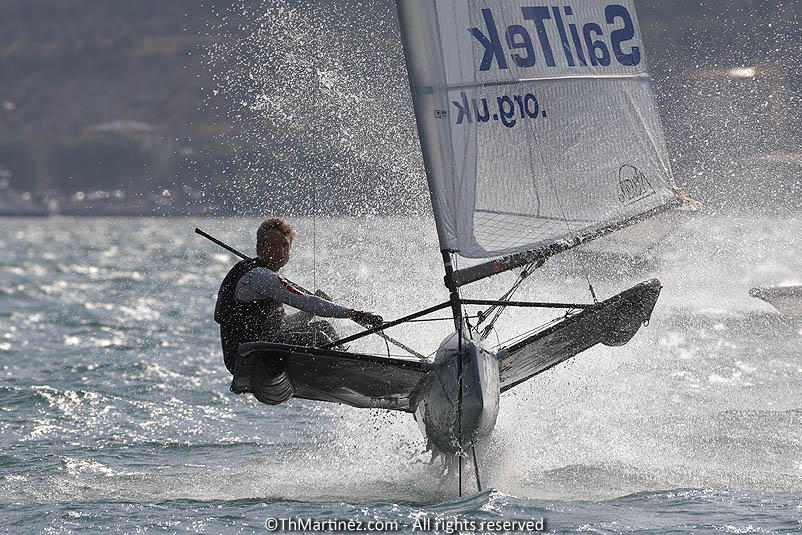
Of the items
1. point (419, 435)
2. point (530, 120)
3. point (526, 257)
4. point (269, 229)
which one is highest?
point (530, 120)

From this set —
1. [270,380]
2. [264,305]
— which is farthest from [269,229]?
[270,380]

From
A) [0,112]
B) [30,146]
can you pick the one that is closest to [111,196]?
[30,146]

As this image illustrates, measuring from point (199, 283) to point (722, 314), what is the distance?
15.8m

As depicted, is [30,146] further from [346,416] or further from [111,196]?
[346,416]

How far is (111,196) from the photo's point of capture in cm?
9262

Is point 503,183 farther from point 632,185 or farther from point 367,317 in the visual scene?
point 367,317

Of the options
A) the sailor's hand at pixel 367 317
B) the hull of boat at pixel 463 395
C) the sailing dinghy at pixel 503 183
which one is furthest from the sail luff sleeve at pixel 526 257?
the sailor's hand at pixel 367 317

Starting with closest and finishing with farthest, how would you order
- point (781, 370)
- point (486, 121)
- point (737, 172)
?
point (486, 121)
point (781, 370)
point (737, 172)

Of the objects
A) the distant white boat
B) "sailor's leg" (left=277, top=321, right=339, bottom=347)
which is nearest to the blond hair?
"sailor's leg" (left=277, top=321, right=339, bottom=347)

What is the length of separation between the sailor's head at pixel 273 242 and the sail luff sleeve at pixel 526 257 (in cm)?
95

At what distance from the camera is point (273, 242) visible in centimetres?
636

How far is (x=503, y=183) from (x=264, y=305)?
4.75 ft

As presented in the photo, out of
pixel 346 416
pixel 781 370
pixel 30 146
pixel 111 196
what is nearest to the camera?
pixel 346 416

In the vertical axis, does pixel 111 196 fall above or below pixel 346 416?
above
